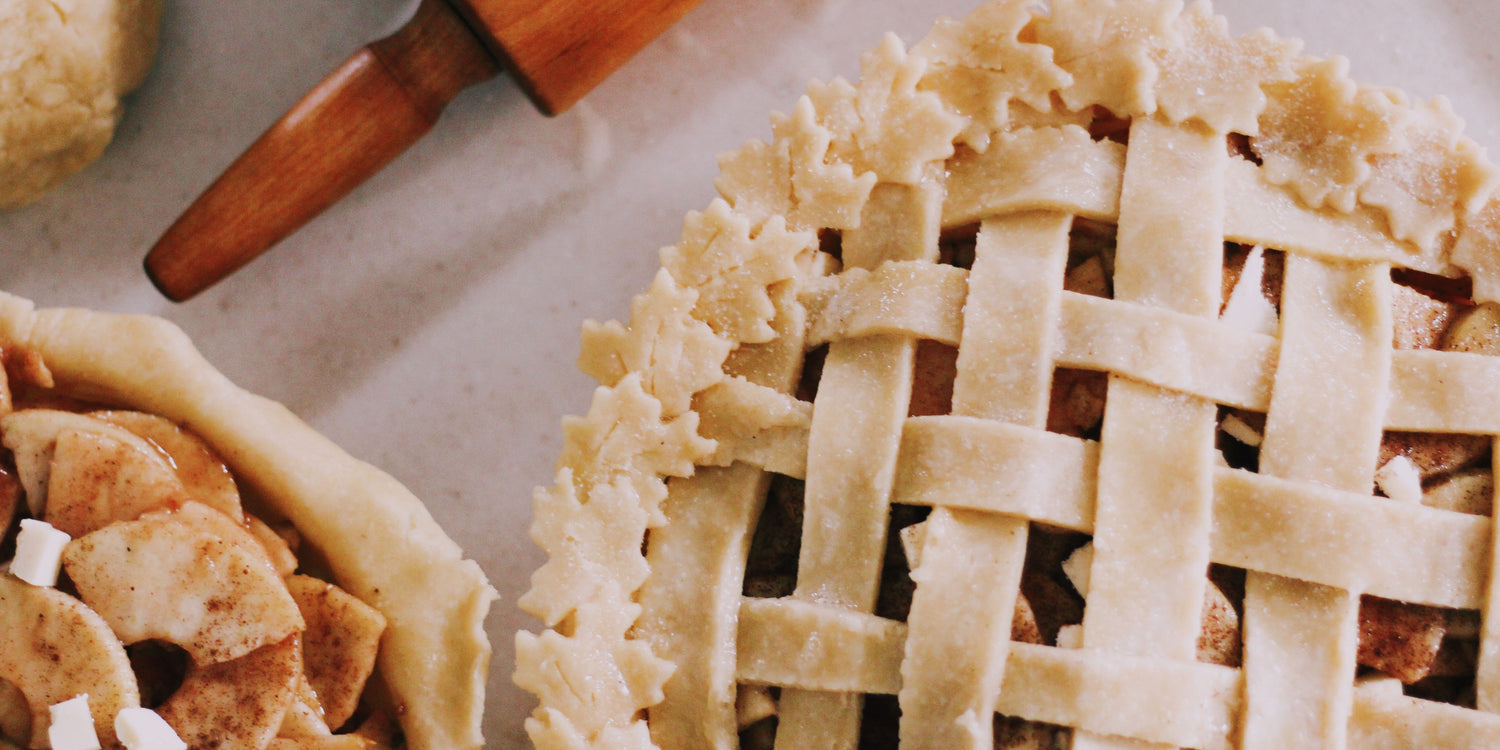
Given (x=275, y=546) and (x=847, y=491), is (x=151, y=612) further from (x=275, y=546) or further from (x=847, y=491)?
(x=847, y=491)

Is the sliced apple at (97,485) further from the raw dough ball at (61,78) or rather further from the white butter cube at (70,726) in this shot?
the raw dough ball at (61,78)

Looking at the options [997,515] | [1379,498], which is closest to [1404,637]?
[1379,498]

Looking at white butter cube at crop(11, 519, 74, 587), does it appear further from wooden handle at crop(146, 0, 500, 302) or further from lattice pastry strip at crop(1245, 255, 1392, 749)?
lattice pastry strip at crop(1245, 255, 1392, 749)

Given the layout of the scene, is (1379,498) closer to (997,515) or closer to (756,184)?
(997,515)

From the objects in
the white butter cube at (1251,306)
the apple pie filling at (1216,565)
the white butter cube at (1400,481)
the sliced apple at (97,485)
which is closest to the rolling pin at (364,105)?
the sliced apple at (97,485)

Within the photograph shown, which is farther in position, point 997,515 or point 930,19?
point 930,19

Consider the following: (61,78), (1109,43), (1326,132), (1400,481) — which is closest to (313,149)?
(61,78)

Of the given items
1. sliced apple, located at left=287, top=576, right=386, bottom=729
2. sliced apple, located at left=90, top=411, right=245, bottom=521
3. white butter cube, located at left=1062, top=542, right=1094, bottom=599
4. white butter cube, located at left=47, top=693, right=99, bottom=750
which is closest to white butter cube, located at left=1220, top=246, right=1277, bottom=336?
white butter cube, located at left=1062, top=542, right=1094, bottom=599
